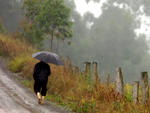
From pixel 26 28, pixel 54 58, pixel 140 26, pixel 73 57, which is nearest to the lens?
pixel 54 58

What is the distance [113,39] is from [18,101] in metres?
71.2

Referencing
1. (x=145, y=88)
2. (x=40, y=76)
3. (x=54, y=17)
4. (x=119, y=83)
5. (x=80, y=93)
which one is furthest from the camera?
(x=54, y=17)

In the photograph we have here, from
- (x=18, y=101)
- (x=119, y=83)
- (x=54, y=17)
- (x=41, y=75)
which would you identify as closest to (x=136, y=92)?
(x=119, y=83)

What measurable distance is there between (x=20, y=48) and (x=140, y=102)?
40.9ft

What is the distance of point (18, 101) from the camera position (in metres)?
10.4

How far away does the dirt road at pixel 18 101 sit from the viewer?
9.33m

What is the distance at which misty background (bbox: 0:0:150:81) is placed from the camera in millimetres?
75438

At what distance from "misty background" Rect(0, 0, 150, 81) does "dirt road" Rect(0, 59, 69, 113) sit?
55.8 m

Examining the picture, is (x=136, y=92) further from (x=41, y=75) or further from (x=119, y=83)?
(x=41, y=75)

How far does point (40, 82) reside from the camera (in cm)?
1035

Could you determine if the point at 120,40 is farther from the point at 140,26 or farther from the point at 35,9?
the point at 35,9

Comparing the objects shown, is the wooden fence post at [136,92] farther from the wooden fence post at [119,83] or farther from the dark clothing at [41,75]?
the dark clothing at [41,75]

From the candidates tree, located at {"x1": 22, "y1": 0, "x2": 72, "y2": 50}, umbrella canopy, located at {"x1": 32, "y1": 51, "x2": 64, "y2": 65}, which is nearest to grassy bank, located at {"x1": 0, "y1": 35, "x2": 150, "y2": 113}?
umbrella canopy, located at {"x1": 32, "y1": 51, "x2": 64, "y2": 65}

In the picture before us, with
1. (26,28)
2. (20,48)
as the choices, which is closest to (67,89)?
(20,48)
